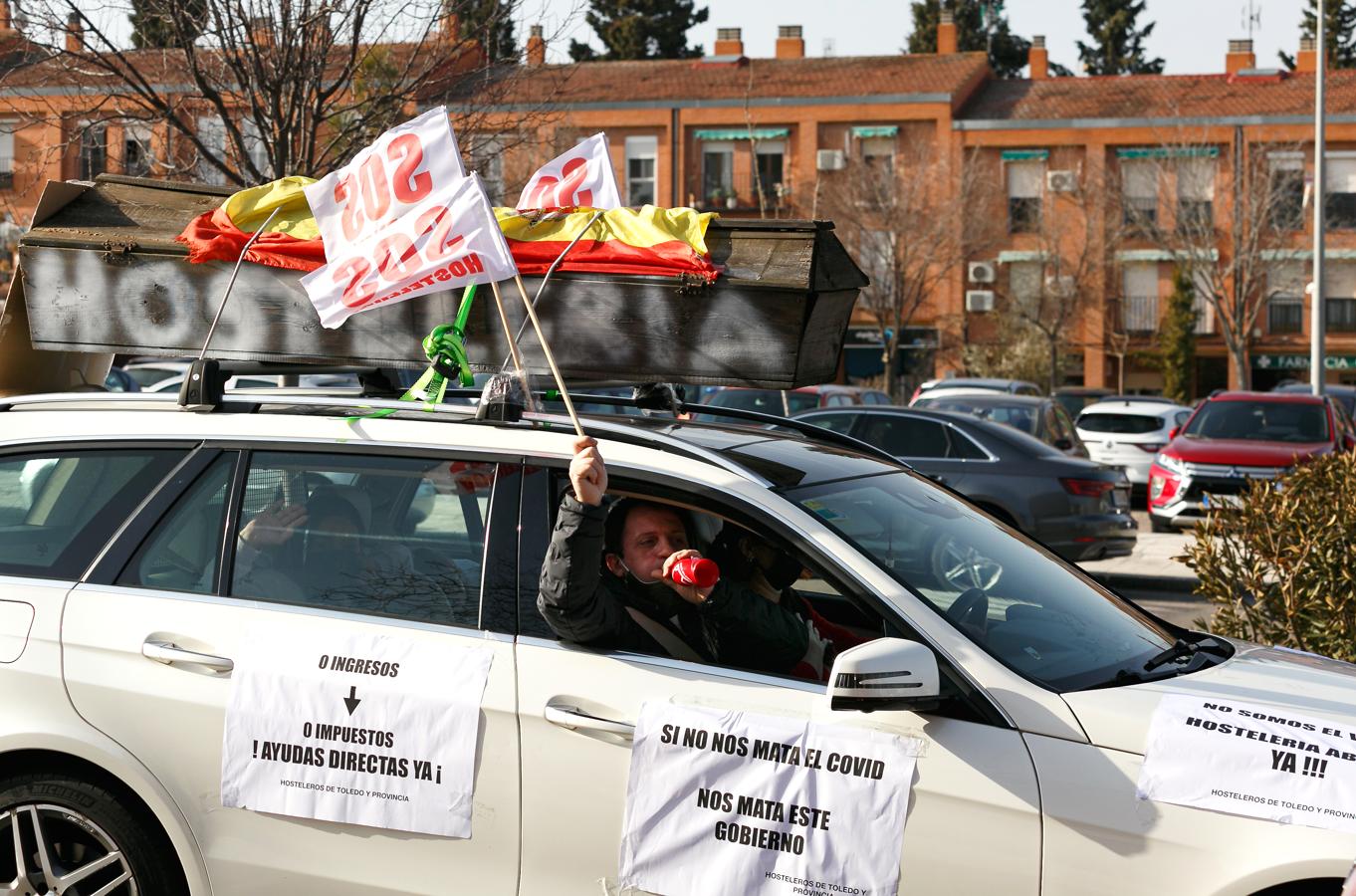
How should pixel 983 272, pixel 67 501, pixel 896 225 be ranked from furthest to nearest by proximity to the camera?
pixel 983 272, pixel 896 225, pixel 67 501

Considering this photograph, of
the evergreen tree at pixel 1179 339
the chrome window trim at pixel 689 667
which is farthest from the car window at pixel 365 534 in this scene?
the evergreen tree at pixel 1179 339

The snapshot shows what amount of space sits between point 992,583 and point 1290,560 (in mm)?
3065

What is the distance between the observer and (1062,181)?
48469 millimetres

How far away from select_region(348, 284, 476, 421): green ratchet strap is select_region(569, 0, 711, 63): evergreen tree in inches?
2558

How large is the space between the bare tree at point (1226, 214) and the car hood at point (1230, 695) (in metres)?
41.4

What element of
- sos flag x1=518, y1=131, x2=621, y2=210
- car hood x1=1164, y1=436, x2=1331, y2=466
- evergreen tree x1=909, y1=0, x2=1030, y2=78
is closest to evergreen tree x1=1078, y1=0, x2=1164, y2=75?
evergreen tree x1=909, y1=0, x2=1030, y2=78

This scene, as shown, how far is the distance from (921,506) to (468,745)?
139cm

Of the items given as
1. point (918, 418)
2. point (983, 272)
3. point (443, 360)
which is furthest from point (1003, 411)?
point (983, 272)

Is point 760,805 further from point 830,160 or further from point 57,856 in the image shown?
point 830,160

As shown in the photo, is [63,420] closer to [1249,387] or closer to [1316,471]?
[1316,471]

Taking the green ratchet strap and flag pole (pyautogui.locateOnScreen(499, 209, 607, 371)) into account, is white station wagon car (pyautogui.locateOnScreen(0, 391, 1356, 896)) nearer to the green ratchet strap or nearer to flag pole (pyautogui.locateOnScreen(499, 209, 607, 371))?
Result: the green ratchet strap

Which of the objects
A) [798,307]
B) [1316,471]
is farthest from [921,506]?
[1316,471]

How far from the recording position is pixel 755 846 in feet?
11.2

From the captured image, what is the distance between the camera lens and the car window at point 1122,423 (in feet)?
74.6
